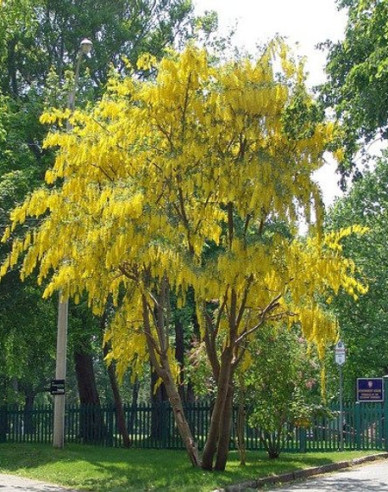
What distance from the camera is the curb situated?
16.2m

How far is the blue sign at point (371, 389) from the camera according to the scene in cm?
2500

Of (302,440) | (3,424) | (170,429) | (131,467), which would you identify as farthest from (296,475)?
(3,424)

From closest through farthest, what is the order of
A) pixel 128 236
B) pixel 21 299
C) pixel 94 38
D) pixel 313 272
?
1. pixel 128 236
2. pixel 313 272
3. pixel 21 299
4. pixel 94 38

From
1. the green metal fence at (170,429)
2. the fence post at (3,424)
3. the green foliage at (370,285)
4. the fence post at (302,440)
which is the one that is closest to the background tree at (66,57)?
the green metal fence at (170,429)

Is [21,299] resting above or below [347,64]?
below

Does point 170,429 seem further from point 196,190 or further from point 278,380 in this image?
point 196,190

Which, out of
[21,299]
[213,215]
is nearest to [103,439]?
[21,299]

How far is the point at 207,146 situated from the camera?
16.7 meters

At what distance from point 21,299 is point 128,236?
10.2 meters

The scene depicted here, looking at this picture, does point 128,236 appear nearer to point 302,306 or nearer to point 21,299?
point 302,306

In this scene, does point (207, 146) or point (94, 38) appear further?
point (94, 38)

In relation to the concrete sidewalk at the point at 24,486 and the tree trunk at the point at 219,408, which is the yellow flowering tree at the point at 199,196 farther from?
the concrete sidewalk at the point at 24,486

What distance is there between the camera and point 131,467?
19281mm

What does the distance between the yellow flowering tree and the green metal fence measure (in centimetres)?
609
